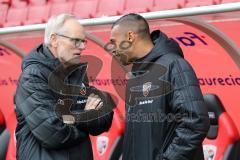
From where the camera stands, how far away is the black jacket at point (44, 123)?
2986mm

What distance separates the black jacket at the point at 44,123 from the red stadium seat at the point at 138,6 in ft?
7.21

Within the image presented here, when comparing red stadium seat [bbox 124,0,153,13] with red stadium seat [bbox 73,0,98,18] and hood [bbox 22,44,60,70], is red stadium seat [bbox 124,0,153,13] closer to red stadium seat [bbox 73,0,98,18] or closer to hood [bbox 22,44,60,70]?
red stadium seat [bbox 73,0,98,18]

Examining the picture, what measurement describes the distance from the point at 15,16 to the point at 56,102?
399cm

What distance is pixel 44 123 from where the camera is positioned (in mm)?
2984

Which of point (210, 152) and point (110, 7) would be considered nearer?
point (210, 152)

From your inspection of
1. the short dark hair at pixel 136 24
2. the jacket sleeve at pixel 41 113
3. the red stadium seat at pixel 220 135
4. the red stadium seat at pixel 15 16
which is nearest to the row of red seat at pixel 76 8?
the red stadium seat at pixel 15 16

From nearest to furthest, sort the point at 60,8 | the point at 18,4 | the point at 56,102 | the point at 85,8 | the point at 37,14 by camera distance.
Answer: the point at 56,102, the point at 85,8, the point at 60,8, the point at 37,14, the point at 18,4

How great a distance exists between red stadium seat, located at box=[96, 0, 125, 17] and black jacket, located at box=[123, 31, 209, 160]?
2.51 metres

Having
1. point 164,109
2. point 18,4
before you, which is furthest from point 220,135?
point 18,4

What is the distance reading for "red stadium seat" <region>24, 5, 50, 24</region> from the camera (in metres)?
6.43

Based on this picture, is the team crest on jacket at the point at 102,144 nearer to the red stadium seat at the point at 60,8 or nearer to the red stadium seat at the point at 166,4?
the red stadium seat at the point at 166,4

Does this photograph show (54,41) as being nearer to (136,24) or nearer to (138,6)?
(136,24)

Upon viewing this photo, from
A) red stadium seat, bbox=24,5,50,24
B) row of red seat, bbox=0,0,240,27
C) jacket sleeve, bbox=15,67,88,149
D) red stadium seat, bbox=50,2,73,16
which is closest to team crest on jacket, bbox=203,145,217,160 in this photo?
row of red seat, bbox=0,0,240,27

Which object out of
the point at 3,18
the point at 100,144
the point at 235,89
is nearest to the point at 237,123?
the point at 235,89
